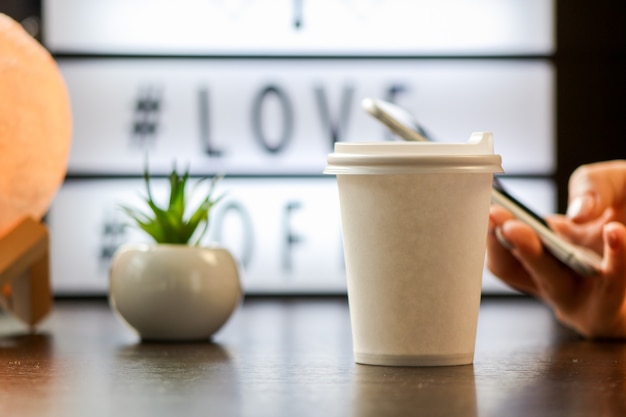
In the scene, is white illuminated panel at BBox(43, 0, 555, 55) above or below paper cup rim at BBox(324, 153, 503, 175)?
above

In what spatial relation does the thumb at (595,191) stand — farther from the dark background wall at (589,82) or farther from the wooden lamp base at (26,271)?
the dark background wall at (589,82)

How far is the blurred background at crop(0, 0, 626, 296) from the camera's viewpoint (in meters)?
2.28

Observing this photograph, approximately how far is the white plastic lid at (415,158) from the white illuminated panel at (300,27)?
5.32 feet

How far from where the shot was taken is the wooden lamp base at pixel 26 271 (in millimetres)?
1078

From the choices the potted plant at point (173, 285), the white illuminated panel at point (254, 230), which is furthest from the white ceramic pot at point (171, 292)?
the white illuminated panel at point (254, 230)

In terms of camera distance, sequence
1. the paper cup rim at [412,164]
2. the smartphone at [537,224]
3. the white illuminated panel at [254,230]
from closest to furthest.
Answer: the paper cup rim at [412,164] < the smartphone at [537,224] < the white illuminated panel at [254,230]

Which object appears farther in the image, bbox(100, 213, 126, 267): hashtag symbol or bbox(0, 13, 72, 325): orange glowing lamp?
bbox(100, 213, 126, 267): hashtag symbol

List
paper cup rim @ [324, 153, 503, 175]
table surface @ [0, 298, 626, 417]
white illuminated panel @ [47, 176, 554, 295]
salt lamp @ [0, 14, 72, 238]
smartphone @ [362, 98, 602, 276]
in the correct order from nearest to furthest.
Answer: table surface @ [0, 298, 626, 417] → paper cup rim @ [324, 153, 503, 175] → smartphone @ [362, 98, 602, 276] → salt lamp @ [0, 14, 72, 238] → white illuminated panel @ [47, 176, 554, 295]

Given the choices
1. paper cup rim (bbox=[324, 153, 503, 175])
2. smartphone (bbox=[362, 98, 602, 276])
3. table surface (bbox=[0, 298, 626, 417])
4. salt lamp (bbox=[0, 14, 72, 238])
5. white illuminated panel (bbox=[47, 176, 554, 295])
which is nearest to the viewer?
table surface (bbox=[0, 298, 626, 417])

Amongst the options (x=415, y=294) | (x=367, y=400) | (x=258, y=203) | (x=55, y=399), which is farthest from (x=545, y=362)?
(x=258, y=203)

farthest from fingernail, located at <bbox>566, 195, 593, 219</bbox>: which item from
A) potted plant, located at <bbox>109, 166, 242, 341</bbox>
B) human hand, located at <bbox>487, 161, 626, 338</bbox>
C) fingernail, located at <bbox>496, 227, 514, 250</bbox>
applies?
potted plant, located at <bbox>109, 166, 242, 341</bbox>

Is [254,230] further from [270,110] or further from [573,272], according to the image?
[573,272]

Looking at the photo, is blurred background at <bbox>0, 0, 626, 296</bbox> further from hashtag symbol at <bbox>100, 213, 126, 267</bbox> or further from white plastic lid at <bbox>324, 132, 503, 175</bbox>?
white plastic lid at <bbox>324, 132, 503, 175</bbox>

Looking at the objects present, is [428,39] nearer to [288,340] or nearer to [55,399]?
[288,340]
